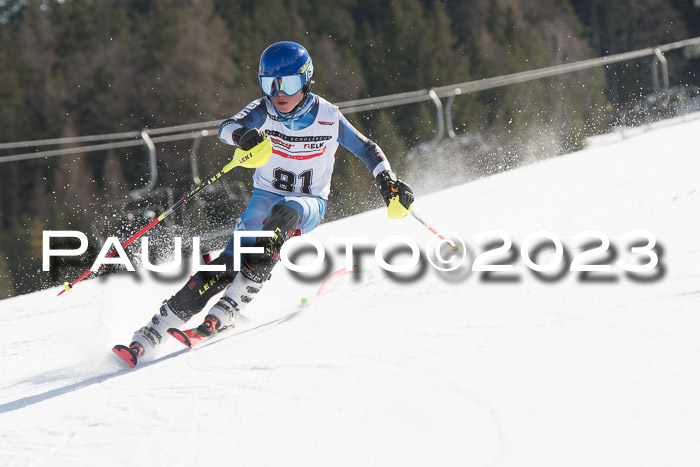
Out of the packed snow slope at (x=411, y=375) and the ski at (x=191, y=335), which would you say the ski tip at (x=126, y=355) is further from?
the ski at (x=191, y=335)

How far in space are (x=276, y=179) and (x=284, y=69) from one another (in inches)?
26.7

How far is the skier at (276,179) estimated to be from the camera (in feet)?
13.9

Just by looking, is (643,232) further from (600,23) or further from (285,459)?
(600,23)

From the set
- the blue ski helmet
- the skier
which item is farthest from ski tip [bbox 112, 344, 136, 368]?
the blue ski helmet

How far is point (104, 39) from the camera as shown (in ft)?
140

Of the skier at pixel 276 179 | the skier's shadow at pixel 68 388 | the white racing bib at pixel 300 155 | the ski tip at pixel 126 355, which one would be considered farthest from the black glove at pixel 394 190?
the ski tip at pixel 126 355

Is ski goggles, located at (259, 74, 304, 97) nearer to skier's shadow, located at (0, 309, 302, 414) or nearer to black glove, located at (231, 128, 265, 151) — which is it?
black glove, located at (231, 128, 265, 151)

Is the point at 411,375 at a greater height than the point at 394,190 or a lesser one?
lesser

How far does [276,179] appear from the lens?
188 inches

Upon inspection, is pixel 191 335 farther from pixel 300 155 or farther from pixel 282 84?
pixel 282 84
